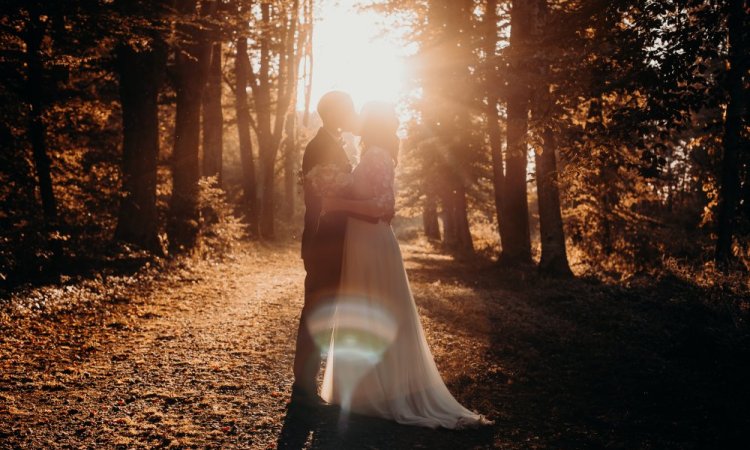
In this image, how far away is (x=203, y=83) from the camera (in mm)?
16875

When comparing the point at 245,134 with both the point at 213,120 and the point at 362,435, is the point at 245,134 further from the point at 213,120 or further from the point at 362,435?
the point at 362,435

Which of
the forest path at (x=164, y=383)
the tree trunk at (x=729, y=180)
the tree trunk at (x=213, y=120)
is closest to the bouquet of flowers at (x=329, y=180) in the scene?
the forest path at (x=164, y=383)

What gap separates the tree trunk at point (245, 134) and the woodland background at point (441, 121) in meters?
0.10

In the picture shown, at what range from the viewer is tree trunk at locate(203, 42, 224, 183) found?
19516 millimetres

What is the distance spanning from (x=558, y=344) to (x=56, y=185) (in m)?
12.1

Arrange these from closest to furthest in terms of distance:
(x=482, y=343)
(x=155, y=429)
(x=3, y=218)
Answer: (x=155, y=429), (x=482, y=343), (x=3, y=218)

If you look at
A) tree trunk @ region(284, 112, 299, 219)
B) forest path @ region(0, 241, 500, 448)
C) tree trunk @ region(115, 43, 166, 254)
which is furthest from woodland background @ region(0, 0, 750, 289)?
tree trunk @ region(284, 112, 299, 219)

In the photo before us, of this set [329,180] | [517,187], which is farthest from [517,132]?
[329,180]

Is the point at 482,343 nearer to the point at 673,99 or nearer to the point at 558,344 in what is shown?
the point at 558,344

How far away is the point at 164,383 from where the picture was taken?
616cm

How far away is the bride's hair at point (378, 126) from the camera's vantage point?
18.2 ft

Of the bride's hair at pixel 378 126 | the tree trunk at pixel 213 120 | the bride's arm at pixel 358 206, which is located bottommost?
the bride's arm at pixel 358 206

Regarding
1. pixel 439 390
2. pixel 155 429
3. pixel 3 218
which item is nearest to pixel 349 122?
pixel 439 390

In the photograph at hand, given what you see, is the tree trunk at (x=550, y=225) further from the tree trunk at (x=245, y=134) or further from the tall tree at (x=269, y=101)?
the tall tree at (x=269, y=101)
